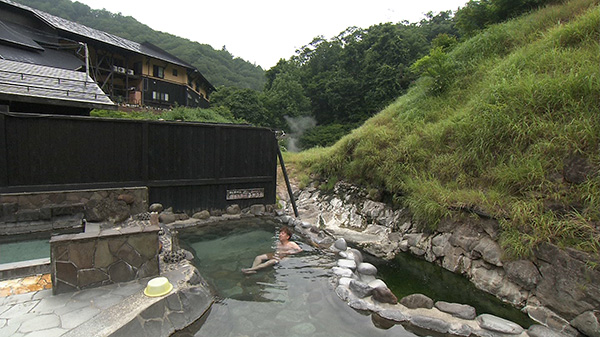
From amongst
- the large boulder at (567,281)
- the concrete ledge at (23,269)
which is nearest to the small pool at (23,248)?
the concrete ledge at (23,269)

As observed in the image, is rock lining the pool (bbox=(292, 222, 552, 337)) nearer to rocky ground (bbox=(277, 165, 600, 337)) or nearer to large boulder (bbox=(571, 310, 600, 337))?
large boulder (bbox=(571, 310, 600, 337))

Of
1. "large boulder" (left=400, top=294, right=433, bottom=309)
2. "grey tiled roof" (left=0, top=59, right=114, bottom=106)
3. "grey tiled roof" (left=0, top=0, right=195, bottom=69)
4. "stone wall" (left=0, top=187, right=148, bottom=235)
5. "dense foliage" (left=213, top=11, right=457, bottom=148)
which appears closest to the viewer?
"large boulder" (left=400, top=294, right=433, bottom=309)

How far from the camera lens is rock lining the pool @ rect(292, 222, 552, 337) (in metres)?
3.40

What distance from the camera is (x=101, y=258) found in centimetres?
336

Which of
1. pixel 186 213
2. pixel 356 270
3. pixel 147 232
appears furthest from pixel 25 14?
pixel 356 270

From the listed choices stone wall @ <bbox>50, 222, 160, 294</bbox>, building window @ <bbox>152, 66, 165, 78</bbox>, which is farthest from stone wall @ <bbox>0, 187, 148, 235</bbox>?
building window @ <bbox>152, 66, 165, 78</bbox>

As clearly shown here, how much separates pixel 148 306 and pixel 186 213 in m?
3.92

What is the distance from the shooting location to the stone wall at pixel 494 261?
11.6ft

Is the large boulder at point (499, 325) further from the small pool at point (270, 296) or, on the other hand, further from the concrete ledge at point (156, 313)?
the concrete ledge at point (156, 313)

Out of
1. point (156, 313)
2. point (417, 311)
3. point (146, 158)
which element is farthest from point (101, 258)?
point (417, 311)

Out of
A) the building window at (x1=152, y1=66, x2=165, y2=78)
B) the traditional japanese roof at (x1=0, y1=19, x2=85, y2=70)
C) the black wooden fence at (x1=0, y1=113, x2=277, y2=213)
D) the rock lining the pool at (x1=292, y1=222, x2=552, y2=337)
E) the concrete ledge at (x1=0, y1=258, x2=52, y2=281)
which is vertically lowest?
the rock lining the pool at (x1=292, y1=222, x2=552, y2=337)

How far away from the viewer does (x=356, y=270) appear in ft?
15.6

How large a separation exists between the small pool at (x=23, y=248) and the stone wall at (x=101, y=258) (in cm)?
155

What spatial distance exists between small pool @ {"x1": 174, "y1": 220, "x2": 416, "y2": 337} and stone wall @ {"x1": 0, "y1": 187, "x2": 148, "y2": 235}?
125 cm
